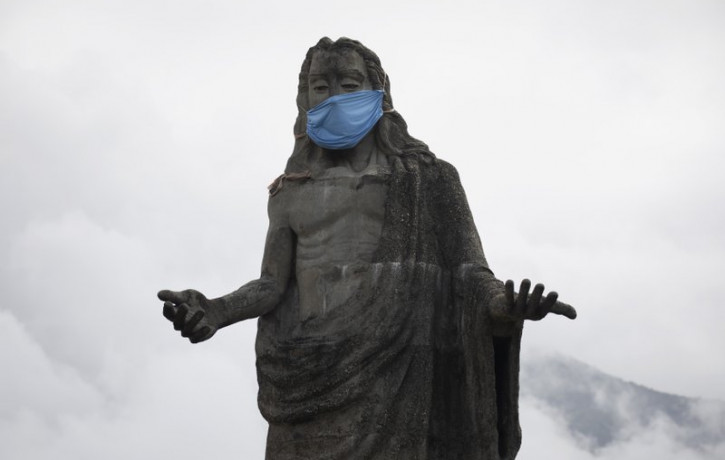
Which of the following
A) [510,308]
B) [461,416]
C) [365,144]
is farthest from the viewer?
[365,144]

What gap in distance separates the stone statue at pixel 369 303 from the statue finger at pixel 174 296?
1 cm

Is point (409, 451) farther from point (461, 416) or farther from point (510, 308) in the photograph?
point (510, 308)

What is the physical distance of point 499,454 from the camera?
12.4 meters

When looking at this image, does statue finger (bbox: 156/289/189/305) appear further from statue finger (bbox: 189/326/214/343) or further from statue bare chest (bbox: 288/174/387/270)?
statue bare chest (bbox: 288/174/387/270)

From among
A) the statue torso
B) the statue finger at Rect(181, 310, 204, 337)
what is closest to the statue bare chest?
the statue torso

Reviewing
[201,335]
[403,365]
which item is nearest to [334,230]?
[403,365]

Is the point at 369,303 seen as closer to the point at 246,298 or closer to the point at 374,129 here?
the point at 246,298

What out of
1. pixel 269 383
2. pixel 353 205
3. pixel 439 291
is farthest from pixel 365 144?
pixel 269 383

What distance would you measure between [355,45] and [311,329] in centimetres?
281

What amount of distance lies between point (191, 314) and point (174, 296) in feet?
0.69

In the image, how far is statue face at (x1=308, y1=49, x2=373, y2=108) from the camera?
1335 centimetres

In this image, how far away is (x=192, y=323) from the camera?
12.0 m

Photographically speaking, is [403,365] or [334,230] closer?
[403,365]

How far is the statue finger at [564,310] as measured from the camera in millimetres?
11422
